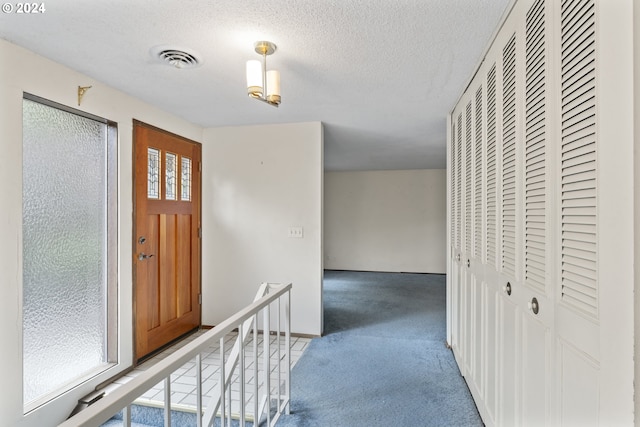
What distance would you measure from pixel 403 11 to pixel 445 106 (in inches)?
59.2

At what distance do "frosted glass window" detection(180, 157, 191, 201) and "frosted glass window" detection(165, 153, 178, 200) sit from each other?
0.10 m

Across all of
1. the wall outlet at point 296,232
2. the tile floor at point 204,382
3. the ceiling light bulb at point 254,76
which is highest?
the ceiling light bulb at point 254,76

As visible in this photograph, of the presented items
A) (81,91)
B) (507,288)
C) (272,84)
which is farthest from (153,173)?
(507,288)

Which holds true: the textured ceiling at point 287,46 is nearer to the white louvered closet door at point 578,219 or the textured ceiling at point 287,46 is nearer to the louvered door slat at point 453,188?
the louvered door slat at point 453,188

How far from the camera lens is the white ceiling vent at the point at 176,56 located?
6.05 ft

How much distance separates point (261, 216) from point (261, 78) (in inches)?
76.4

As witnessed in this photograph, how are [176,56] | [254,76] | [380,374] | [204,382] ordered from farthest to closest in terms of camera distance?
1. [380,374]
2. [204,382]
3. [176,56]
4. [254,76]

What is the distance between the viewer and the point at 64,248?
2.21 m

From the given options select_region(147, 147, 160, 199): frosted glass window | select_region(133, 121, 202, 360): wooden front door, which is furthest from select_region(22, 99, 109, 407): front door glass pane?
select_region(147, 147, 160, 199): frosted glass window

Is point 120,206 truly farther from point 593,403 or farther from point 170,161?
point 593,403

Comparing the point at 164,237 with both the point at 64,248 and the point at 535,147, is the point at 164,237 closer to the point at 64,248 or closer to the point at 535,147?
the point at 64,248

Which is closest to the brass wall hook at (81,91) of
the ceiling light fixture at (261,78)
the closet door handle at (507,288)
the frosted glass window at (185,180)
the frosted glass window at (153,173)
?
the frosted glass window at (153,173)

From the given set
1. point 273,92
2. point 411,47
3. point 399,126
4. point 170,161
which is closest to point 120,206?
point 170,161

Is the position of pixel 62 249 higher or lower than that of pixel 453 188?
lower
